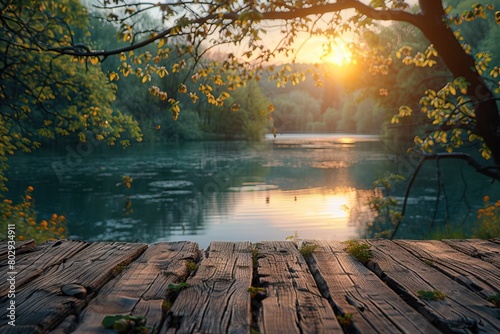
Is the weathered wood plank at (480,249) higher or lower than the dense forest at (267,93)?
lower

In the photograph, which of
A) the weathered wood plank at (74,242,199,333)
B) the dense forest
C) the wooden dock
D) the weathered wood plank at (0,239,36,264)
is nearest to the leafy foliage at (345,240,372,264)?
the wooden dock

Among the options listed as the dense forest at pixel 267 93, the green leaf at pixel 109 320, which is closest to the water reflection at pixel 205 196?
the dense forest at pixel 267 93

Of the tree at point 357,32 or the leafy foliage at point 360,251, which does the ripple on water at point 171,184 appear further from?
the leafy foliage at point 360,251

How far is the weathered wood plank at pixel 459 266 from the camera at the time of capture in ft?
8.19

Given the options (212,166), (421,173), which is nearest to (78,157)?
(212,166)

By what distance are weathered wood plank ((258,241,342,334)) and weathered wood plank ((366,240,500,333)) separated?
459 mm

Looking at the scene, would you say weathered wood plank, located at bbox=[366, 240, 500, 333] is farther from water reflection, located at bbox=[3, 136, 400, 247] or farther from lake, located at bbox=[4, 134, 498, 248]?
water reflection, located at bbox=[3, 136, 400, 247]

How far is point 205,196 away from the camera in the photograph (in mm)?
20578

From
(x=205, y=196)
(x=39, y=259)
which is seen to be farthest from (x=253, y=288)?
(x=205, y=196)

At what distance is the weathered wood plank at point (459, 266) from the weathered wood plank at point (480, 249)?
73 mm

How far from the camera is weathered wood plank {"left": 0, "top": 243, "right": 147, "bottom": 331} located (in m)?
2.01

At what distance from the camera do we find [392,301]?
2.25 meters

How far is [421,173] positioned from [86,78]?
21322 millimetres

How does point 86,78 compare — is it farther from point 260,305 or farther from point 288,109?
point 288,109
